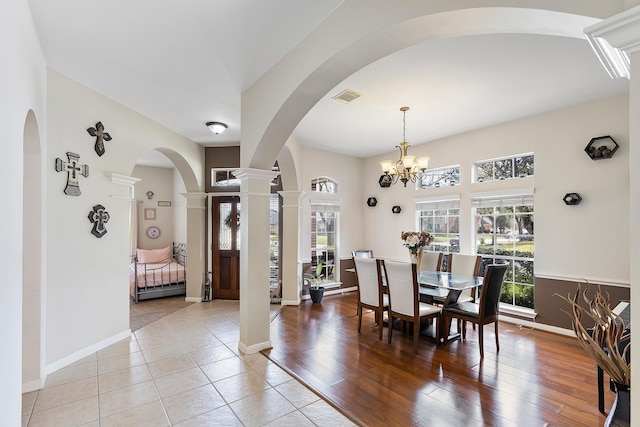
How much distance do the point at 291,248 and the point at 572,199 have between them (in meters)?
4.16

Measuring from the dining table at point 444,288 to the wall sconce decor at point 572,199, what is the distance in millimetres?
1536

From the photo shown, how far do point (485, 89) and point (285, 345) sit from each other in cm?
376

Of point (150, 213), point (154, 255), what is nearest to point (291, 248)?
point (154, 255)

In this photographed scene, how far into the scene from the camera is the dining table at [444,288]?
11.7 feet

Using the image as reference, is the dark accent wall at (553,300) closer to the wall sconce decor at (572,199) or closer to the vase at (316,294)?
the wall sconce decor at (572,199)

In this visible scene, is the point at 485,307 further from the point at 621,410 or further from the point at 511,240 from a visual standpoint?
the point at 621,410

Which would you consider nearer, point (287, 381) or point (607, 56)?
point (607, 56)

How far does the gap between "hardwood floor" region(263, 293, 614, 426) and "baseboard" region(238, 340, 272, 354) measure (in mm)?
114

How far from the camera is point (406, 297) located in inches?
137

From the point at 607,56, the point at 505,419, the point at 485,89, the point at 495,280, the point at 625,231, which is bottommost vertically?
the point at 505,419

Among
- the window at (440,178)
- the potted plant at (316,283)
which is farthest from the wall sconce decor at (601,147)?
the potted plant at (316,283)

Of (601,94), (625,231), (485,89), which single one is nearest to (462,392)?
(625,231)

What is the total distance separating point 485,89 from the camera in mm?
3410

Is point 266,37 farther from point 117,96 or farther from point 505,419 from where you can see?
point 505,419
